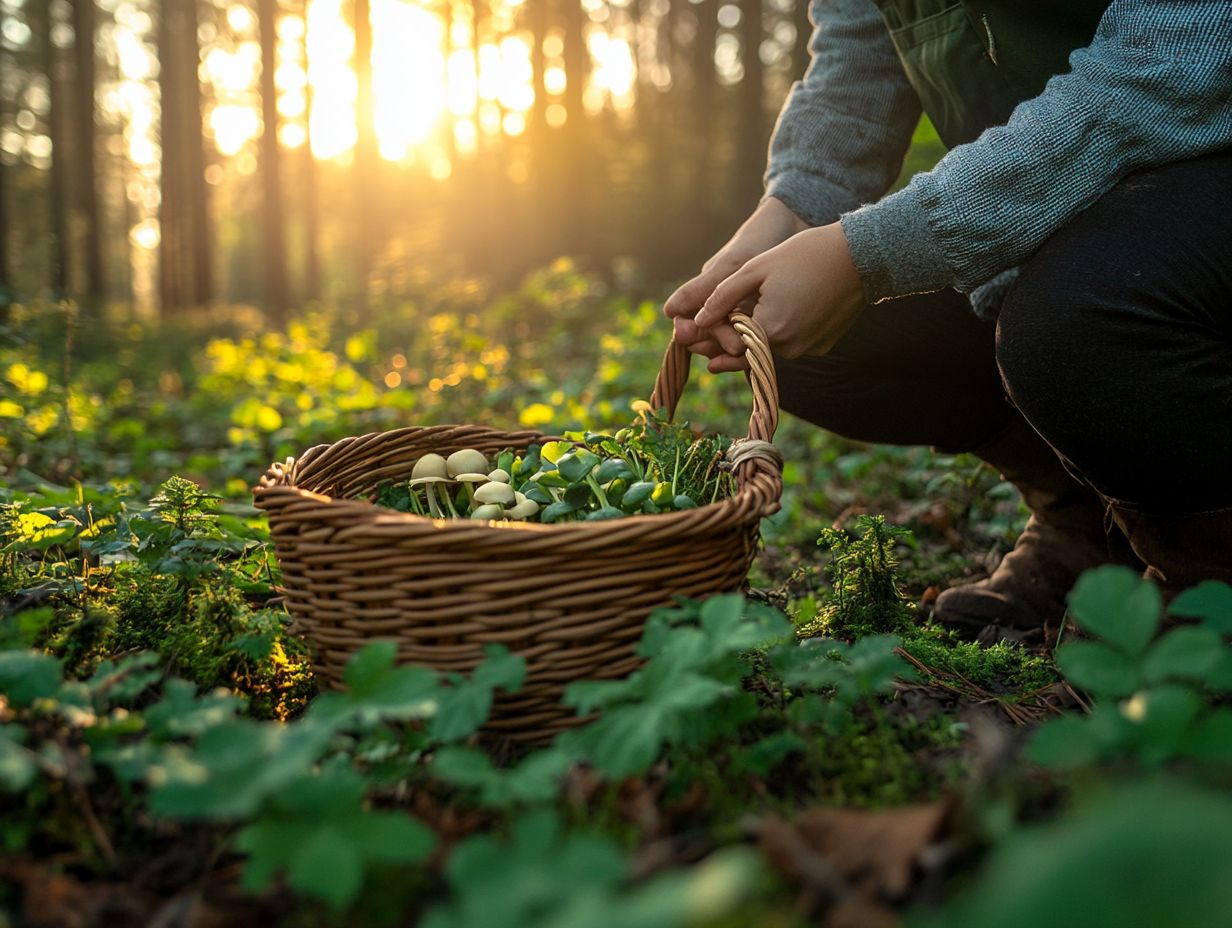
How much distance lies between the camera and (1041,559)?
215 centimetres

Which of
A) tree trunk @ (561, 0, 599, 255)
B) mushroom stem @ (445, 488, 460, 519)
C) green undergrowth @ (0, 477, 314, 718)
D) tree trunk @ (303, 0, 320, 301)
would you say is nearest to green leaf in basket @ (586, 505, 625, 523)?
mushroom stem @ (445, 488, 460, 519)

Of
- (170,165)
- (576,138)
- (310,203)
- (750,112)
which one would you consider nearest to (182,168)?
(170,165)

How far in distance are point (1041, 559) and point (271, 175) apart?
13376 mm

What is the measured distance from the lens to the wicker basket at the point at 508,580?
4.10 feet

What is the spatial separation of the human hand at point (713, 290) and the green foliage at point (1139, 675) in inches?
34.5

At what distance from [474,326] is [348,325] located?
138 inches

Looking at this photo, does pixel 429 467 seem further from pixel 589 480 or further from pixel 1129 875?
pixel 1129 875

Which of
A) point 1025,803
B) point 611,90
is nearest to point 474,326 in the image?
point 1025,803

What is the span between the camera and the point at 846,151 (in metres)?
2.33

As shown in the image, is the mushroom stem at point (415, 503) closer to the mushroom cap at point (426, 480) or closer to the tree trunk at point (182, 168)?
the mushroom cap at point (426, 480)

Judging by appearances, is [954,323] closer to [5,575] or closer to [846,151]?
[846,151]

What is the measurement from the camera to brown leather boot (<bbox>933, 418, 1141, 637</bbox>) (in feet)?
6.95

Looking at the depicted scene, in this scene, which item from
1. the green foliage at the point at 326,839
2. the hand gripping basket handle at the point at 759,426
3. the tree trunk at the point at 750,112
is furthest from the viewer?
the tree trunk at the point at 750,112

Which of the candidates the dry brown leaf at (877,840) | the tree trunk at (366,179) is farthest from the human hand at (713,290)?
the tree trunk at (366,179)
